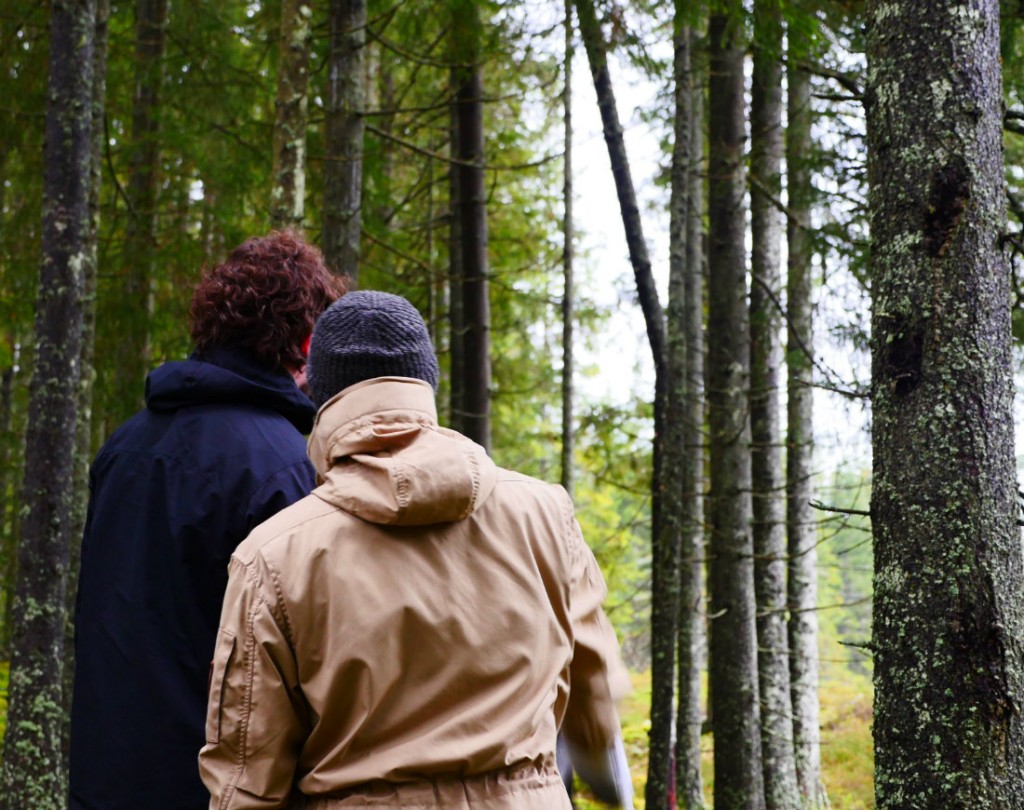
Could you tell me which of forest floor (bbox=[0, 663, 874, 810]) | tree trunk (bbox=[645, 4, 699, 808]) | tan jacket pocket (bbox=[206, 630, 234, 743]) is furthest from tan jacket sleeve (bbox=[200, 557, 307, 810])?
forest floor (bbox=[0, 663, 874, 810])

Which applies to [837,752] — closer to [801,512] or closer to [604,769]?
[801,512]

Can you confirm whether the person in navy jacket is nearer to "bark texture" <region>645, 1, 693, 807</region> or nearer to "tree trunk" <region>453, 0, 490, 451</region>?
"bark texture" <region>645, 1, 693, 807</region>

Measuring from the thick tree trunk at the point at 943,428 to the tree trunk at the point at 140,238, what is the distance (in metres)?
8.06

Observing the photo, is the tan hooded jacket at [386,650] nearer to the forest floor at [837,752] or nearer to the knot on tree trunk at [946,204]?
the knot on tree trunk at [946,204]

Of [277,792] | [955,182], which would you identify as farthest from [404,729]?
[955,182]

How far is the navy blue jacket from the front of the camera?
2.39 m

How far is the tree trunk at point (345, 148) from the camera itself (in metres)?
7.10

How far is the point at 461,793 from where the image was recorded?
5.98 feet

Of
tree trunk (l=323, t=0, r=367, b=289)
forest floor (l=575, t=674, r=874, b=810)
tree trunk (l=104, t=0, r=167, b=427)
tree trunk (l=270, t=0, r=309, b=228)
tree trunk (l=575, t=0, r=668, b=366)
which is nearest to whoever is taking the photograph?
tree trunk (l=270, t=0, r=309, b=228)

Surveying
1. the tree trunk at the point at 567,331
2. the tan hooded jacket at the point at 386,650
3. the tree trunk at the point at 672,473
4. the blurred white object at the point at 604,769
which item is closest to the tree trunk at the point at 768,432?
the tree trunk at the point at 672,473

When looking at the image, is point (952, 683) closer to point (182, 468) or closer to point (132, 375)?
point (182, 468)

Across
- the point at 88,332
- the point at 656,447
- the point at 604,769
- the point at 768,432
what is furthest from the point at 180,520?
the point at 656,447

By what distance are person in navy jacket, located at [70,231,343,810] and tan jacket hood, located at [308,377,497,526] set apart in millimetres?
461

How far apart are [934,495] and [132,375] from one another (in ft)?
29.9
